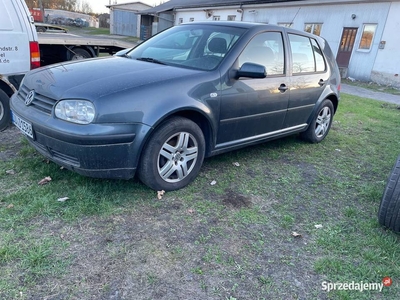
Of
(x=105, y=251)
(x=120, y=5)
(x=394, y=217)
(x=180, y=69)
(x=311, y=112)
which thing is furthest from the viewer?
(x=120, y=5)

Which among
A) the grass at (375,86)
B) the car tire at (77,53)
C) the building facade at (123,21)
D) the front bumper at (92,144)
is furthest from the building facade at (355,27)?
the building facade at (123,21)

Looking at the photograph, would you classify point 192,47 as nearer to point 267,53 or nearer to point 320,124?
point 267,53

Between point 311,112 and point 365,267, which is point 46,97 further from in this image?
point 311,112

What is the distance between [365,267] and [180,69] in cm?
237

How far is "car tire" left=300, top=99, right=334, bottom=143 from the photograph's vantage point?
4.84m

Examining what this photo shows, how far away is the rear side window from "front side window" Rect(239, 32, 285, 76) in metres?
0.26

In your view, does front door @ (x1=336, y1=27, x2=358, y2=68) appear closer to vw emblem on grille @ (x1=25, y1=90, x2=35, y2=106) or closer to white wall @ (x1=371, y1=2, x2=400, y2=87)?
white wall @ (x1=371, y1=2, x2=400, y2=87)

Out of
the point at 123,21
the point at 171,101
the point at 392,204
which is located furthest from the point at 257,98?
the point at 123,21

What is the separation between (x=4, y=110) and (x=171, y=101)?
286 cm

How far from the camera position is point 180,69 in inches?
127

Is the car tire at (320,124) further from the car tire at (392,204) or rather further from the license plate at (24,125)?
the license plate at (24,125)

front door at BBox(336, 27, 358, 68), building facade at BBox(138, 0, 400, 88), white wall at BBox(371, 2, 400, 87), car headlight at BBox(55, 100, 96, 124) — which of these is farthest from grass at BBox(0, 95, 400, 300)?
front door at BBox(336, 27, 358, 68)

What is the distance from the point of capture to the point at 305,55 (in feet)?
14.4

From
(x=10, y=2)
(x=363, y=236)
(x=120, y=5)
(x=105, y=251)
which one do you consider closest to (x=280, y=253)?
(x=363, y=236)
